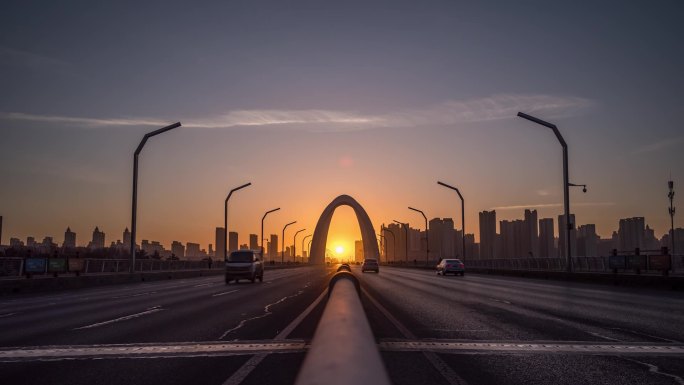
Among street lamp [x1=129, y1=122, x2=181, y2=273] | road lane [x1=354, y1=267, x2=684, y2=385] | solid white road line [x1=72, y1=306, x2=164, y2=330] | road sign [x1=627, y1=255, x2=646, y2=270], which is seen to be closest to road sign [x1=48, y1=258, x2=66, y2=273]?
street lamp [x1=129, y1=122, x2=181, y2=273]

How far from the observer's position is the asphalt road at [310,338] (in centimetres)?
661

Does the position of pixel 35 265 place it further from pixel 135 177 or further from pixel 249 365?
pixel 249 365

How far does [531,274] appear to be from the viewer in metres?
42.0

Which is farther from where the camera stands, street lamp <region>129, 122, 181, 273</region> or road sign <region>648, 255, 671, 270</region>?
street lamp <region>129, 122, 181, 273</region>

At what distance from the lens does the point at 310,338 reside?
973 cm

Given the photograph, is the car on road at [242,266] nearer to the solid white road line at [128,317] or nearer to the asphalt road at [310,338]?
the solid white road line at [128,317]

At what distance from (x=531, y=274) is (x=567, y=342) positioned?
3452 cm

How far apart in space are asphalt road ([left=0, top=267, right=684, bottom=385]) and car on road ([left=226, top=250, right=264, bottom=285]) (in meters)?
17.9

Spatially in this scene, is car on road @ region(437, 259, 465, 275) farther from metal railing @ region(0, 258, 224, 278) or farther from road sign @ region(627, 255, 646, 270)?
metal railing @ region(0, 258, 224, 278)

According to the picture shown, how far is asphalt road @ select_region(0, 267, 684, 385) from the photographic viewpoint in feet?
21.7

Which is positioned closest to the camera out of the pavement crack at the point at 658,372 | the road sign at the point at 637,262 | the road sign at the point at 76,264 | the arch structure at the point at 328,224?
the pavement crack at the point at 658,372

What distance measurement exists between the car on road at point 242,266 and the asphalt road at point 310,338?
17.9 meters

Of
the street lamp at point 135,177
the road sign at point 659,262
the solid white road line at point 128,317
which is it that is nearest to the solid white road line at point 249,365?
the solid white road line at point 128,317

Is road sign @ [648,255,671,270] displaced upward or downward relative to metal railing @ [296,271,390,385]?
downward
